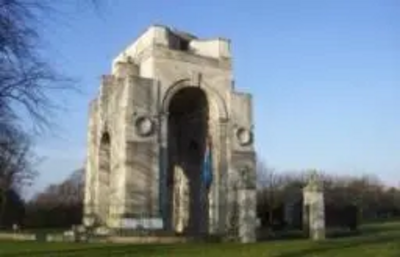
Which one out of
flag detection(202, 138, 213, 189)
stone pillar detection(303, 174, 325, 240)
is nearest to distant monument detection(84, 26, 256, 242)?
flag detection(202, 138, 213, 189)

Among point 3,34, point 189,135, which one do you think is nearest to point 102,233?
point 189,135

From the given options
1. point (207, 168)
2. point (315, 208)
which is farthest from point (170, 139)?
point (315, 208)

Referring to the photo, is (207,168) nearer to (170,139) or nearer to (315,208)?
(170,139)

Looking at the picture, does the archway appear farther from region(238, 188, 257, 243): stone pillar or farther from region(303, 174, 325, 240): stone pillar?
region(303, 174, 325, 240): stone pillar

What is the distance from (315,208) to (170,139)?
1506 cm

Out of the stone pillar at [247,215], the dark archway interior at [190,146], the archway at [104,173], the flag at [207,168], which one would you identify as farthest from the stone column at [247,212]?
the archway at [104,173]

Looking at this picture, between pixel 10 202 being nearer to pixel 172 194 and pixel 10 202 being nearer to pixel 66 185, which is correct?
pixel 172 194

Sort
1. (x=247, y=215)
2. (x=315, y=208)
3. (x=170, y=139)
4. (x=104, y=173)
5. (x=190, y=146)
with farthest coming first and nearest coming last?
1. (x=170, y=139)
2. (x=190, y=146)
3. (x=104, y=173)
4. (x=315, y=208)
5. (x=247, y=215)

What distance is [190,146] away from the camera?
46562mm

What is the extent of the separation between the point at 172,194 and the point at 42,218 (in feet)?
81.7

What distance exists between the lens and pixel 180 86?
41.4m

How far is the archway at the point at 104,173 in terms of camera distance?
140 feet

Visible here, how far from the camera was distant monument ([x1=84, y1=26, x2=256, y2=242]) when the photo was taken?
38.9 metres

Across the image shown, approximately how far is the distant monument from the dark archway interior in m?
0.07
